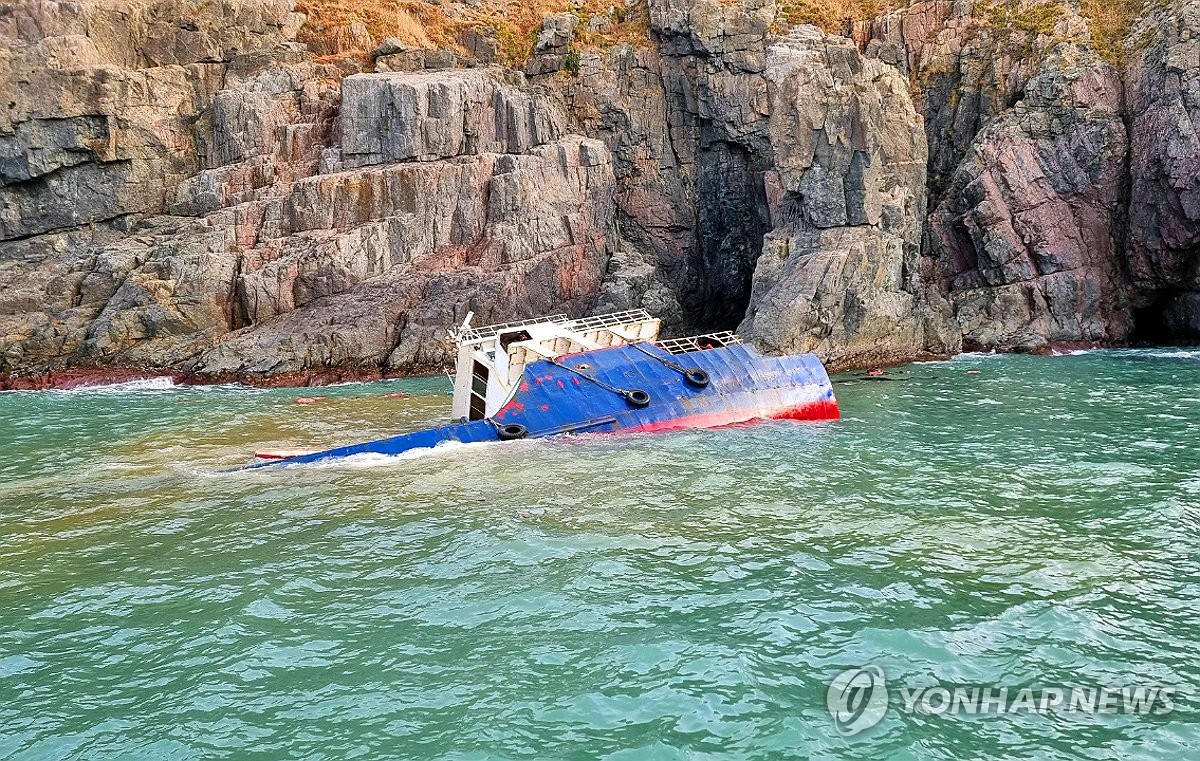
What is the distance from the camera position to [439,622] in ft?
36.4

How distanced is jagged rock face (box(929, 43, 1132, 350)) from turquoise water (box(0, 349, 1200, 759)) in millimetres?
28547

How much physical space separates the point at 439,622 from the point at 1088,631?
8309 millimetres

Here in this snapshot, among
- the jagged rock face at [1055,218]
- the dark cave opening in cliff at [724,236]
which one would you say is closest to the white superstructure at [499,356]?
the dark cave opening in cliff at [724,236]

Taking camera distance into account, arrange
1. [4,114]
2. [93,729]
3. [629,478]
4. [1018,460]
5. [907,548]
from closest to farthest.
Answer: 1. [93,729]
2. [907,548]
3. [629,478]
4. [1018,460]
5. [4,114]

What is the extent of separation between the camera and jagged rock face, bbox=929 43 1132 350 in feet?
159

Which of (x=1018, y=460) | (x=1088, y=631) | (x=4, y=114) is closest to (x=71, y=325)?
(x=4, y=114)

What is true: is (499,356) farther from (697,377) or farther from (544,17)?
(544,17)

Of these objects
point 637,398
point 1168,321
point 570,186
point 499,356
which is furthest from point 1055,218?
point 499,356

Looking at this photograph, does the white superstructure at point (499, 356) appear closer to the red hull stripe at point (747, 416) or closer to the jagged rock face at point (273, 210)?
the red hull stripe at point (747, 416)

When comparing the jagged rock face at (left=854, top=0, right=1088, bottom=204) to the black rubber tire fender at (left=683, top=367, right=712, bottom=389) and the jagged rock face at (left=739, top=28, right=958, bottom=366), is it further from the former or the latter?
the black rubber tire fender at (left=683, top=367, right=712, bottom=389)

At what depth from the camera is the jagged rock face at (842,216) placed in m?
42.2

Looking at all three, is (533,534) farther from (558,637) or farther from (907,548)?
(907,548)

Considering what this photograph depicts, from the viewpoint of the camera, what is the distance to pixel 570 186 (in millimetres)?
52062

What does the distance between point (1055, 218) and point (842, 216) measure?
14.0m
